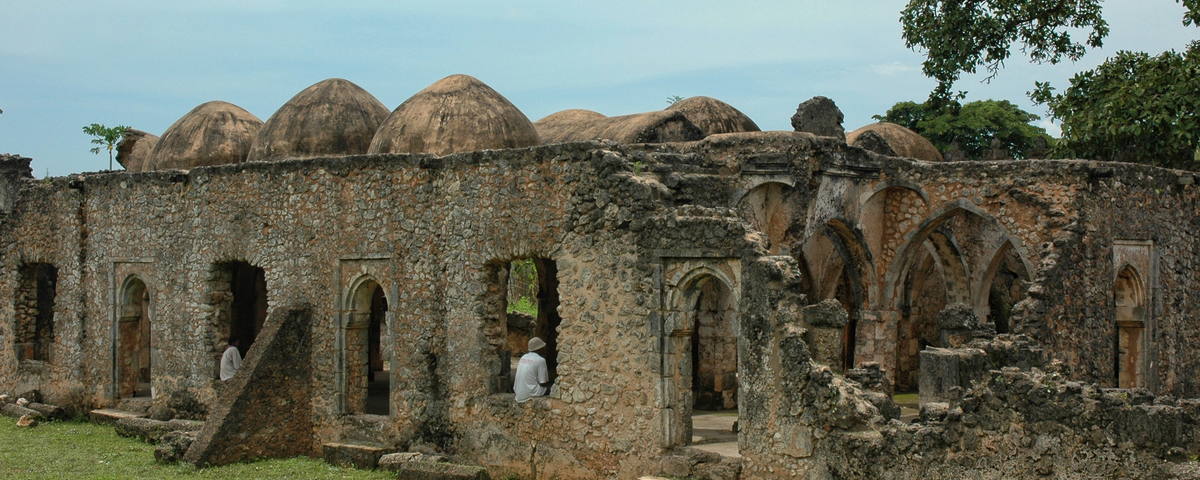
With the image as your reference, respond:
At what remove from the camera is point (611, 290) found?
1228cm

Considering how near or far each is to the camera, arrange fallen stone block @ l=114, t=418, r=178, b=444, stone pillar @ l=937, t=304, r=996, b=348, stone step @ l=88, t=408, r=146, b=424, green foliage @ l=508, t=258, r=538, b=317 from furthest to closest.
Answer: green foliage @ l=508, t=258, r=538, b=317 < stone step @ l=88, t=408, r=146, b=424 < fallen stone block @ l=114, t=418, r=178, b=444 < stone pillar @ l=937, t=304, r=996, b=348

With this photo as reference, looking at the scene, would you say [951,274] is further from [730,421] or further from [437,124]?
[437,124]

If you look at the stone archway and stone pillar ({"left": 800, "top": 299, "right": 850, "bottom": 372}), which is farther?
the stone archway

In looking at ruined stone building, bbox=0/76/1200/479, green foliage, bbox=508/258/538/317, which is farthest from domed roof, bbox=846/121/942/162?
green foliage, bbox=508/258/538/317

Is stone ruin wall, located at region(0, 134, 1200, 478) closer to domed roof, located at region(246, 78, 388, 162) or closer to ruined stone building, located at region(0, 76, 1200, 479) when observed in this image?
ruined stone building, located at region(0, 76, 1200, 479)

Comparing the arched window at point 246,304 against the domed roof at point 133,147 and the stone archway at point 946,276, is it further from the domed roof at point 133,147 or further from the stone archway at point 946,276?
the stone archway at point 946,276

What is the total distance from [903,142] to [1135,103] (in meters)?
5.64

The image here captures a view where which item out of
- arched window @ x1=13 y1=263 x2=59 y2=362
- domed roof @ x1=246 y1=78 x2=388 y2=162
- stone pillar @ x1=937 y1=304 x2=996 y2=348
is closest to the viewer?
stone pillar @ x1=937 y1=304 x2=996 y2=348

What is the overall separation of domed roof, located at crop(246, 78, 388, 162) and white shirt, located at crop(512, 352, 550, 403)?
512cm

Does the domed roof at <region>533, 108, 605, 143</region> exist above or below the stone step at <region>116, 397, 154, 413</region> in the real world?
above

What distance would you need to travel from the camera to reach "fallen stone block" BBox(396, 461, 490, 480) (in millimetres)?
12828

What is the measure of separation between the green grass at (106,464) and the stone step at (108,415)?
566 mm

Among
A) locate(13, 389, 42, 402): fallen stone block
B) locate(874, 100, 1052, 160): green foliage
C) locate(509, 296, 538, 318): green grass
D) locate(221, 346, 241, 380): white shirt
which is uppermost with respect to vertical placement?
locate(874, 100, 1052, 160): green foliage

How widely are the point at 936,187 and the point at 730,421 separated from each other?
16.8 ft
